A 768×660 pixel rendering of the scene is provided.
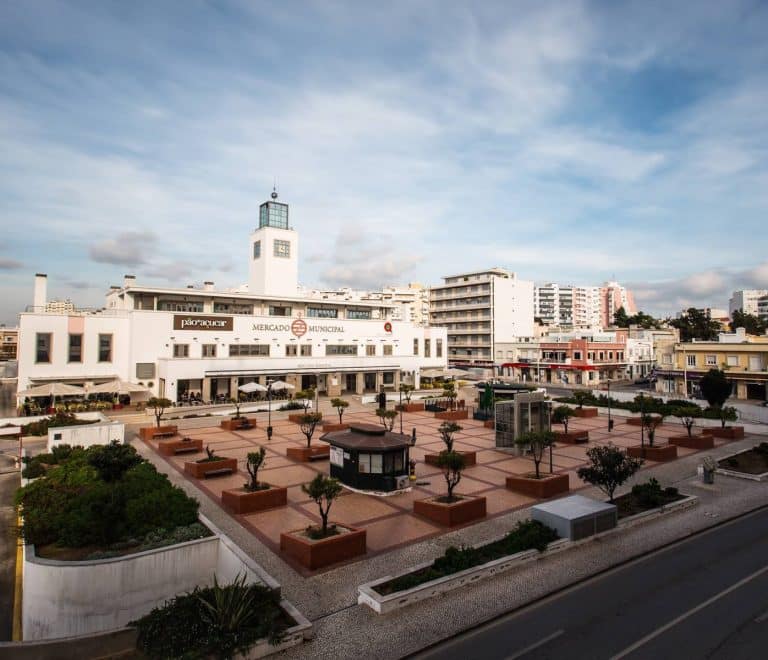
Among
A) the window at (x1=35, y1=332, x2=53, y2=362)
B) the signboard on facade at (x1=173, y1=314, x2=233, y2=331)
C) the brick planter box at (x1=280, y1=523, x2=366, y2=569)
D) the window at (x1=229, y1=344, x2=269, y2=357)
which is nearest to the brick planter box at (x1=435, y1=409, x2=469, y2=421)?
the window at (x1=229, y1=344, x2=269, y2=357)

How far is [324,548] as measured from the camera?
1288 centimetres

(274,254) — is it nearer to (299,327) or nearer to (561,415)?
(299,327)

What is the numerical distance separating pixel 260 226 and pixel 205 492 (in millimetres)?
44013

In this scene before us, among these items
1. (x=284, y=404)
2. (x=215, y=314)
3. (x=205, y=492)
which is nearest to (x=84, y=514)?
(x=205, y=492)

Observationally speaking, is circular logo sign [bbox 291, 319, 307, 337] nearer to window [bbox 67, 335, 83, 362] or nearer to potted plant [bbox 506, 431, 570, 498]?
window [bbox 67, 335, 83, 362]

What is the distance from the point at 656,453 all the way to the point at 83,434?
93.3ft

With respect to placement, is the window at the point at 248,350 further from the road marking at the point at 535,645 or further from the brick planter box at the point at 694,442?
the road marking at the point at 535,645

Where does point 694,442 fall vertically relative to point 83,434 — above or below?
below

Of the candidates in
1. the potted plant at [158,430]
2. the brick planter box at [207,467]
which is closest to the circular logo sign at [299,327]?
the potted plant at [158,430]

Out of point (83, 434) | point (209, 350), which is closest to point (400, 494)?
point (83, 434)

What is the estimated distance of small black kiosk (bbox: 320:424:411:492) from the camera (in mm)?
19328

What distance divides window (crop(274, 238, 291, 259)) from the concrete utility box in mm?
47129

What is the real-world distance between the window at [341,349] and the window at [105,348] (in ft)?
67.7

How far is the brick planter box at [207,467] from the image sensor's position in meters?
21.4
